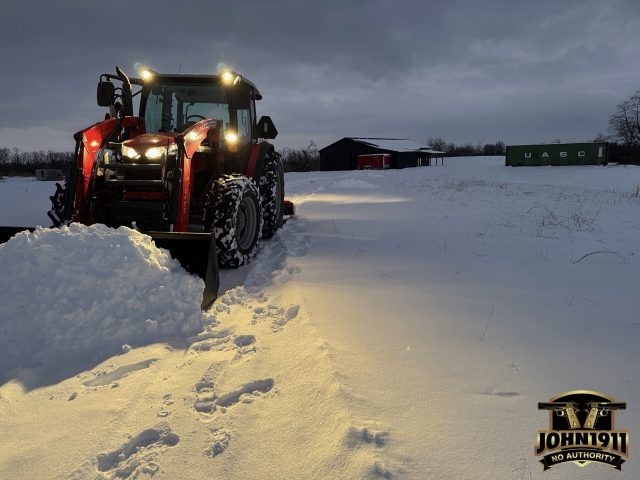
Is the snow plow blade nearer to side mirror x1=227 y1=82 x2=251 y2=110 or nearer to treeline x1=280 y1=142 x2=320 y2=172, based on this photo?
side mirror x1=227 y1=82 x2=251 y2=110

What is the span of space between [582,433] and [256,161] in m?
5.13

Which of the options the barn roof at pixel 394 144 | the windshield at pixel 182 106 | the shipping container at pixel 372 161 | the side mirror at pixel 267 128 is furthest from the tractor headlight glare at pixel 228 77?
the barn roof at pixel 394 144

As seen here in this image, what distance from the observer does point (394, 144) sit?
172ft

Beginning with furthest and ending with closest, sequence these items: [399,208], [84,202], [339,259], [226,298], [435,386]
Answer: [399,208], [339,259], [84,202], [226,298], [435,386]

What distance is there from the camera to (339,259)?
4738 mm

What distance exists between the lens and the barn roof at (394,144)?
160 feet

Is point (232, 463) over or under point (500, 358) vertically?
under

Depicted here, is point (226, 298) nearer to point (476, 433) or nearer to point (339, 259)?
point (339, 259)

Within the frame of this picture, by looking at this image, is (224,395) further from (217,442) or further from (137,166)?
(137,166)

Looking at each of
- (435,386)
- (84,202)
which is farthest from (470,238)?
(84,202)

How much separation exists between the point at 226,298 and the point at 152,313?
28.4 inches

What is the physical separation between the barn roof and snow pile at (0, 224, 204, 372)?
47004mm

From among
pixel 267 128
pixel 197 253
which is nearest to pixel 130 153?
pixel 197 253

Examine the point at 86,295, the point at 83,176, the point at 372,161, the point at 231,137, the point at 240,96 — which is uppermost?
the point at 372,161
